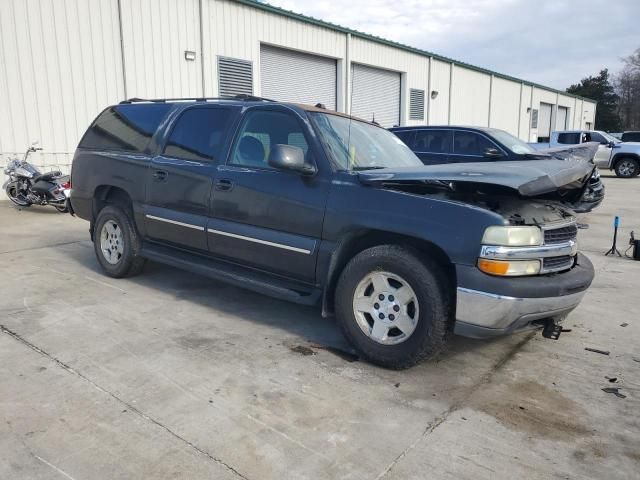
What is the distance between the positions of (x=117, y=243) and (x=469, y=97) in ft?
81.3

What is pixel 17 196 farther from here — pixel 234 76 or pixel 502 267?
pixel 502 267

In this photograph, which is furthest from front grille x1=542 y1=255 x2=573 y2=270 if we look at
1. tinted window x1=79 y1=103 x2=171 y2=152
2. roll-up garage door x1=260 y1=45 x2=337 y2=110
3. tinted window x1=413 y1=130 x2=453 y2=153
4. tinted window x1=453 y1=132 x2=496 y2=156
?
roll-up garage door x1=260 y1=45 x2=337 y2=110

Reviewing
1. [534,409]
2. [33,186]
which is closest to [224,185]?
[534,409]

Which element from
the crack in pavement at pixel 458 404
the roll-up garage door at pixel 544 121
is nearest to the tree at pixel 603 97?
the roll-up garage door at pixel 544 121

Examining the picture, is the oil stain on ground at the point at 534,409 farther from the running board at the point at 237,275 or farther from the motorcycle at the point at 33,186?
the motorcycle at the point at 33,186

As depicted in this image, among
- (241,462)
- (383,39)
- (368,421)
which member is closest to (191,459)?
(241,462)

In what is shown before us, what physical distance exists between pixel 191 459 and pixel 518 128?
34497 millimetres

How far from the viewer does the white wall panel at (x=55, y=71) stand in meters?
10.6

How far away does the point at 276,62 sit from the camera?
635 inches

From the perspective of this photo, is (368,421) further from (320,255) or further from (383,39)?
(383,39)

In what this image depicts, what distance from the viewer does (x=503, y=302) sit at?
311 cm

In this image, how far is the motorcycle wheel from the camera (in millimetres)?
10438

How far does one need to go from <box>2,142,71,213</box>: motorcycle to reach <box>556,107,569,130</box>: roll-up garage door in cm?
3957

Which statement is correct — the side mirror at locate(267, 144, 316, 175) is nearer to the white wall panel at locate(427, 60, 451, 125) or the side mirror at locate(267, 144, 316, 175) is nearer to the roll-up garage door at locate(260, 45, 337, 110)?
the roll-up garage door at locate(260, 45, 337, 110)
